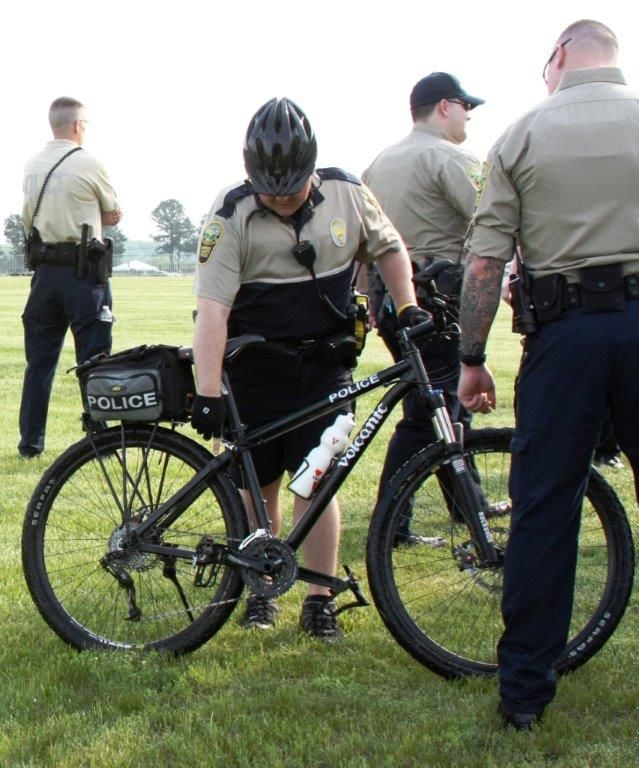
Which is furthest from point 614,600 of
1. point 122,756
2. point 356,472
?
point 356,472

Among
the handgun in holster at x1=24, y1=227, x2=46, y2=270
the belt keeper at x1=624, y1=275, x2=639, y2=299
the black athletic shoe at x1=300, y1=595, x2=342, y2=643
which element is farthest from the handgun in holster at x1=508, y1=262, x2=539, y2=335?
the handgun in holster at x1=24, y1=227, x2=46, y2=270

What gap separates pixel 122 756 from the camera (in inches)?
141

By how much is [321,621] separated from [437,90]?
3.06 metres

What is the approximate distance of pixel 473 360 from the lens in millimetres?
3840

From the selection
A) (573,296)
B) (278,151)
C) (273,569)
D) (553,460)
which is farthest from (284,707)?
(278,151)

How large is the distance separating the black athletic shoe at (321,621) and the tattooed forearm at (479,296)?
142 cm

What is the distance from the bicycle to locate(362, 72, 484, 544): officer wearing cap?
1347 mm

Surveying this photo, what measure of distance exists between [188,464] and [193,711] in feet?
3.31

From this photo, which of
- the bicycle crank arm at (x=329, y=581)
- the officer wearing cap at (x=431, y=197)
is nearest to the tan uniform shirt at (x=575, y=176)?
the bicycle crank arm at (x=329, y=581)

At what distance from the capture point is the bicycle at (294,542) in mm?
4176

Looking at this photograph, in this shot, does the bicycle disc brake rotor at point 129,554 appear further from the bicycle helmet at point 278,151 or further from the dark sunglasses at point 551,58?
the dark sunglasses at point 551,58

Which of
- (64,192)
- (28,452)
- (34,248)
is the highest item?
(64,192)

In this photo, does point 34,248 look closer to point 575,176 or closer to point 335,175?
point 335,175

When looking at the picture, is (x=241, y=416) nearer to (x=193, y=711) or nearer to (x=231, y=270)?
(x=231, y=270)
